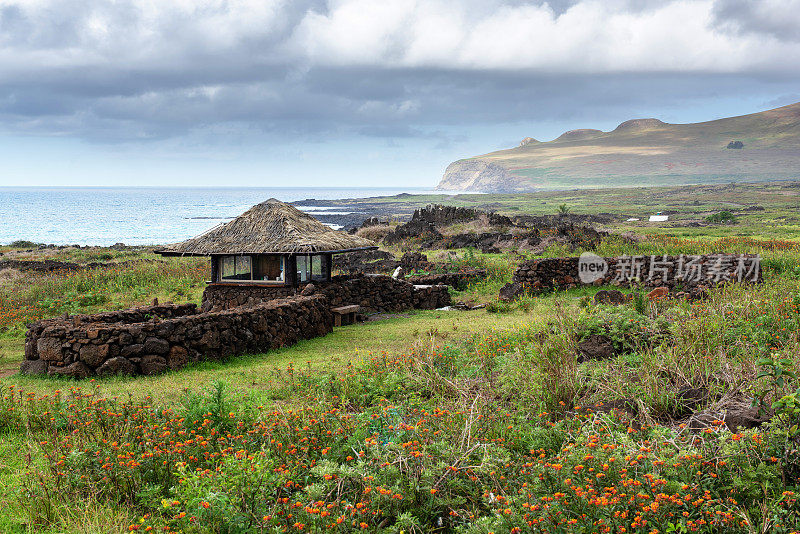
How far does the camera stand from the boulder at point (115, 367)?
10.7m

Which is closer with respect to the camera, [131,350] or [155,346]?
[131,350]

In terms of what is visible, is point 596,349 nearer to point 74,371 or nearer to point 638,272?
point 74,371

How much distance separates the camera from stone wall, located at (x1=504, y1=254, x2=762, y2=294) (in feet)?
62.8

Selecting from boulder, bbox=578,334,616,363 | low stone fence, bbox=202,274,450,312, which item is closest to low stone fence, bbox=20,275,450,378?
low stone fence, bbox=202,274,450,312

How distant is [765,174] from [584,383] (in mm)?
213147

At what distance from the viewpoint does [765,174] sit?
18688 cm

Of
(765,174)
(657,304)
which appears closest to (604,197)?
(765,174)

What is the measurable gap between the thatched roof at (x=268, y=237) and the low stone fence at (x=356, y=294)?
1.11 m

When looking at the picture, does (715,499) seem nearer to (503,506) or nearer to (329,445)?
(503,506)

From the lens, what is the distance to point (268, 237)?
17516 millimetres

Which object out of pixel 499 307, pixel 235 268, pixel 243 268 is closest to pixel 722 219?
pixel 499 307

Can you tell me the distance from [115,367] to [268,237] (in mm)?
7379

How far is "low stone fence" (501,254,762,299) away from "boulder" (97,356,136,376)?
1210cm

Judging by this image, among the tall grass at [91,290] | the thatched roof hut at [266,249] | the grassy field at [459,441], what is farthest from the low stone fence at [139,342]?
the tall grass at [91,290]
